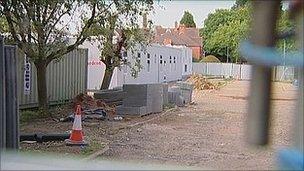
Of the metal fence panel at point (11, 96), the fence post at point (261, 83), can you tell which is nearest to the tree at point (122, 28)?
the metal fence panel at point (11, 96)

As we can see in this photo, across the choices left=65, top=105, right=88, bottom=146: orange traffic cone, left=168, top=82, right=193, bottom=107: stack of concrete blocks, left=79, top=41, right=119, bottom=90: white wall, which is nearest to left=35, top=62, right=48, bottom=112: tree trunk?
left=65, top=105, right=88, bottom=146: orange traffic cone

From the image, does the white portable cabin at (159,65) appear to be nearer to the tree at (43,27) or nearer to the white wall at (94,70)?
the white wall at (94,70)

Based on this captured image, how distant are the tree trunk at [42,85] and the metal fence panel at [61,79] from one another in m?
0.86

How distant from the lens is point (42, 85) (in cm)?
1636

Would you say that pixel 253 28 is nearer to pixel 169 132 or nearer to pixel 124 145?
pixel 124 145

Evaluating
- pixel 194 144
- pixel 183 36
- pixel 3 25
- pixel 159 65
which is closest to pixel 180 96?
pixel 3 25

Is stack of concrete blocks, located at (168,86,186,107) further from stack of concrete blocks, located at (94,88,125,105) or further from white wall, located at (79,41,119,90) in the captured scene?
white wall, located at (79,41,119,90)

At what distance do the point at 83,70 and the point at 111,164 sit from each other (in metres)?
19.9

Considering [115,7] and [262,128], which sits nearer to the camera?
[262,128]

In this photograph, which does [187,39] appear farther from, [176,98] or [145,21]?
[145,21]

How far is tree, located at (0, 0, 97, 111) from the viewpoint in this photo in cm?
1430

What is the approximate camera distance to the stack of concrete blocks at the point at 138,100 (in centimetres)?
1747

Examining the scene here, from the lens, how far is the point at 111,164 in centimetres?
221

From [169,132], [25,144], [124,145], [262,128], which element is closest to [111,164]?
[262,128]
